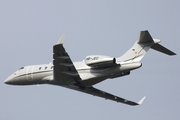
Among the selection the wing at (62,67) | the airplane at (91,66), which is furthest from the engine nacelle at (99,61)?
the wing at (62,67)

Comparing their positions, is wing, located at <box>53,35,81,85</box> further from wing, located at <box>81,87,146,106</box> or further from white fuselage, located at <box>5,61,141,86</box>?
wing, located at <box>81,87,146,106</box>

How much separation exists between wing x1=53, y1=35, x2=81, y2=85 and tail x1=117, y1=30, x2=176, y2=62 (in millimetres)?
4419

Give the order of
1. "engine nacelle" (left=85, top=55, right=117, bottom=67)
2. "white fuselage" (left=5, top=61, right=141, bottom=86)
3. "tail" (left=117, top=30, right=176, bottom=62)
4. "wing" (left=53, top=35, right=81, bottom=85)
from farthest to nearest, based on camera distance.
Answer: "white fuselage" (left=5, top=61, right=141, bottom=86), "tail" (left=117, top=30, right=176, bottom=62), "engine nacelle" (left=85, top=55, right=117, bottom=67), "wing" (left=53, top=35, right=81, bottom=85)

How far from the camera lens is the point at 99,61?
123 ft

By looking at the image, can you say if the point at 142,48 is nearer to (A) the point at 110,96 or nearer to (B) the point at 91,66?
(B) the point at 91,66

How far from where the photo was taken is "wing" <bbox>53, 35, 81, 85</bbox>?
3606 cm

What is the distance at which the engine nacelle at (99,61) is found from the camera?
37250 millimetres

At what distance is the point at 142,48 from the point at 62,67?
731 centimetres

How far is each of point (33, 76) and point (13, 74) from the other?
3.05 metres

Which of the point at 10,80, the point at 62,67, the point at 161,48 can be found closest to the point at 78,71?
the point at 62,67

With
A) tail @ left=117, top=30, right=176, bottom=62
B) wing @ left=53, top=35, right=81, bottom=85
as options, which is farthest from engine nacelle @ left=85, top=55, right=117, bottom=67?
tail @ left=117, top=30, right=176, bottom=62

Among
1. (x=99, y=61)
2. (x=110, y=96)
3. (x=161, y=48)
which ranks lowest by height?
(x=110, y=96)

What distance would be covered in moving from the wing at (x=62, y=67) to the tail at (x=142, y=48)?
174 inches

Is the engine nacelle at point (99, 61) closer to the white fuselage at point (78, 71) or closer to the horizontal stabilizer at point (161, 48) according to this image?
the white fuselage at point (78, 71)
